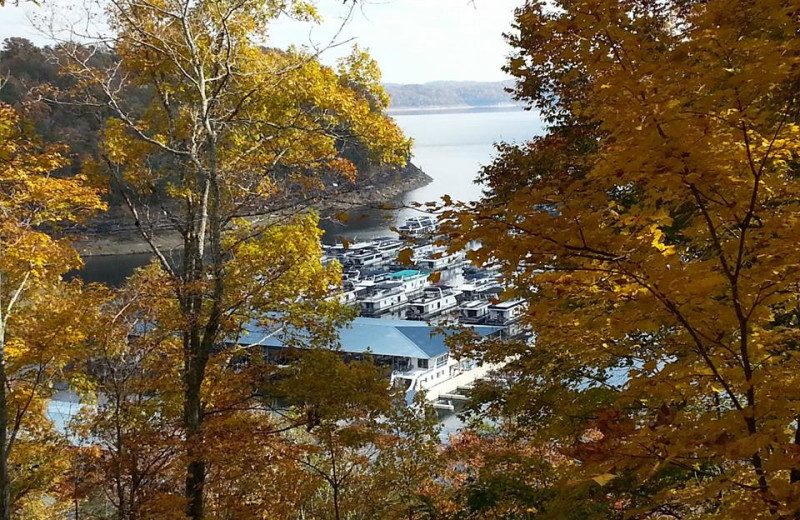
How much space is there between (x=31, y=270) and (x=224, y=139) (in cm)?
263

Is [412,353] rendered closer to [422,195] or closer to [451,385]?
[451,385]

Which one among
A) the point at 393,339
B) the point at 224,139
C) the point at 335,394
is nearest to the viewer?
the point at 335,394

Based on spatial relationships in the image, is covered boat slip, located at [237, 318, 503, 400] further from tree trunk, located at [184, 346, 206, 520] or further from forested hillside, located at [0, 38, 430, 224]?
tree trunk, located at [184, 346, 206, 520]

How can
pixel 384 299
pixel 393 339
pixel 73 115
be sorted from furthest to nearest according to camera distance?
pixel 384 299, pixel 393 339, pixel 73 115

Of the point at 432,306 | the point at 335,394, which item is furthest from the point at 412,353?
the point at 335,394

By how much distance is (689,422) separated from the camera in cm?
205

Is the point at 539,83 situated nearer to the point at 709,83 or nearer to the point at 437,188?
the point at 709,83

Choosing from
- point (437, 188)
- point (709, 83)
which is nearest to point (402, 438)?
point (709, 83)

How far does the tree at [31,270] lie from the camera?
634cm

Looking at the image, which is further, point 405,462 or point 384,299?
point 384,299

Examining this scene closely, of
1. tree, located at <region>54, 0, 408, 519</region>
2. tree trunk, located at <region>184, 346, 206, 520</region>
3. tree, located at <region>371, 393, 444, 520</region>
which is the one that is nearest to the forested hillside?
tree, located at <region>54, 0, 408, 519</region>

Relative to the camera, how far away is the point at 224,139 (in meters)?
7.46

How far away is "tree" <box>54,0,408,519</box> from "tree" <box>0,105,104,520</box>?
673 mm

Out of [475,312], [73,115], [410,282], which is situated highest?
[73,115]
